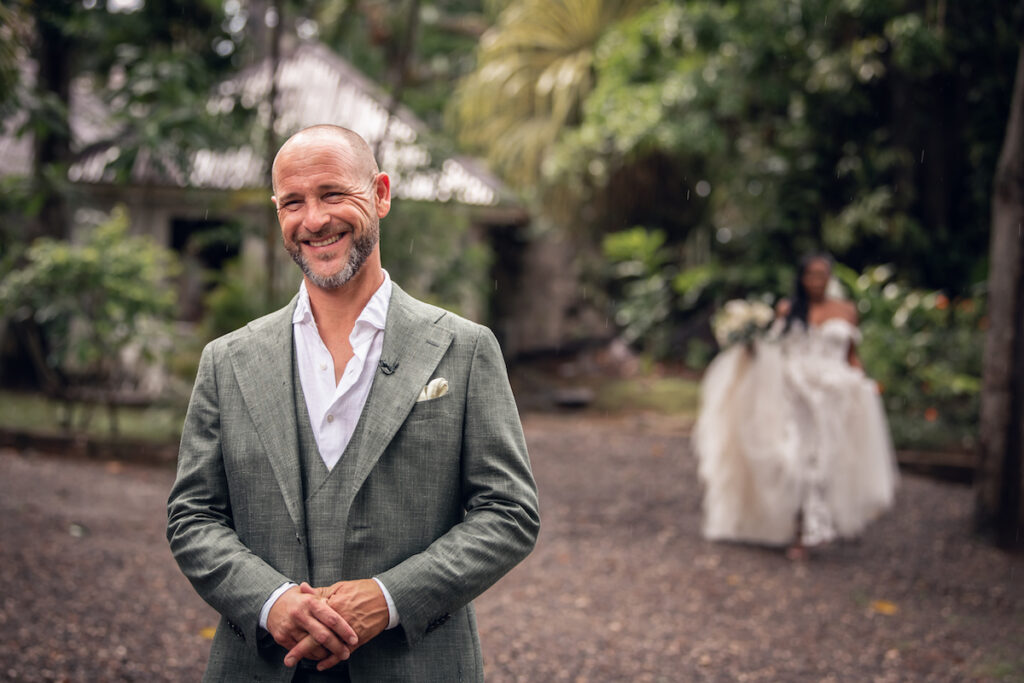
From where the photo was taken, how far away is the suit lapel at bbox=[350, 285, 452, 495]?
1.96 m

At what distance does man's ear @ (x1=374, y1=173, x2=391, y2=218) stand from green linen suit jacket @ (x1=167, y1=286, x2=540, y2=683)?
0.26 m

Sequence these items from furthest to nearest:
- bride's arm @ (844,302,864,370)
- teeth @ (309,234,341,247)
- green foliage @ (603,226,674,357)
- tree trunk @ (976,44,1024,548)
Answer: green foliage @ (603,226,674,357)
bride's arm @ (844,302,864,370)
tree trunk @ (976,44,1024,548)
teeth @ (309,234,341,247)

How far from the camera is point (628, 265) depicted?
16547 millimetres

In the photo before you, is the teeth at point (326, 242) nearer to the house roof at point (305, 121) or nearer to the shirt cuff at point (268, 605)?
the shirt cuff at point (268, 605)

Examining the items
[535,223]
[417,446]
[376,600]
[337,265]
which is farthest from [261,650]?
[535,223]

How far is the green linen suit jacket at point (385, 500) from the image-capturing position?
6.31 ft

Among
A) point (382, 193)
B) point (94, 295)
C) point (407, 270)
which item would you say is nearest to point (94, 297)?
point (94, 295)

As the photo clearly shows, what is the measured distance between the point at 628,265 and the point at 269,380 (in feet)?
48.5

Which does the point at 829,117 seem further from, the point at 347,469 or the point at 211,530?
the point at 211,530

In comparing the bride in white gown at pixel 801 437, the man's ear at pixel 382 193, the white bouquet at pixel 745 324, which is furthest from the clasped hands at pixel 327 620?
the white bouquet at pixel 745 324

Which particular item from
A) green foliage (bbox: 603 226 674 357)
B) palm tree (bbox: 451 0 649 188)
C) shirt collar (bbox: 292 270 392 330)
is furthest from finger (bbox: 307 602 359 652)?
palm tree (bbox: 451 0 649 188)

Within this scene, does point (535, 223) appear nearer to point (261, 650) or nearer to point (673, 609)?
point (673, 609)

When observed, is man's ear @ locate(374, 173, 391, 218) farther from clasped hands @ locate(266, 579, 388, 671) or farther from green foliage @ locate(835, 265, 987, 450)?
green foliage @ locate(835, 265, 987, 450)

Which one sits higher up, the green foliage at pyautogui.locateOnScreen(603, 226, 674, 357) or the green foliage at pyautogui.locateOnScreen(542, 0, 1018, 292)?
the green foliage at pyautogui.locateOnScreen(542, 0, 1018, 292)
